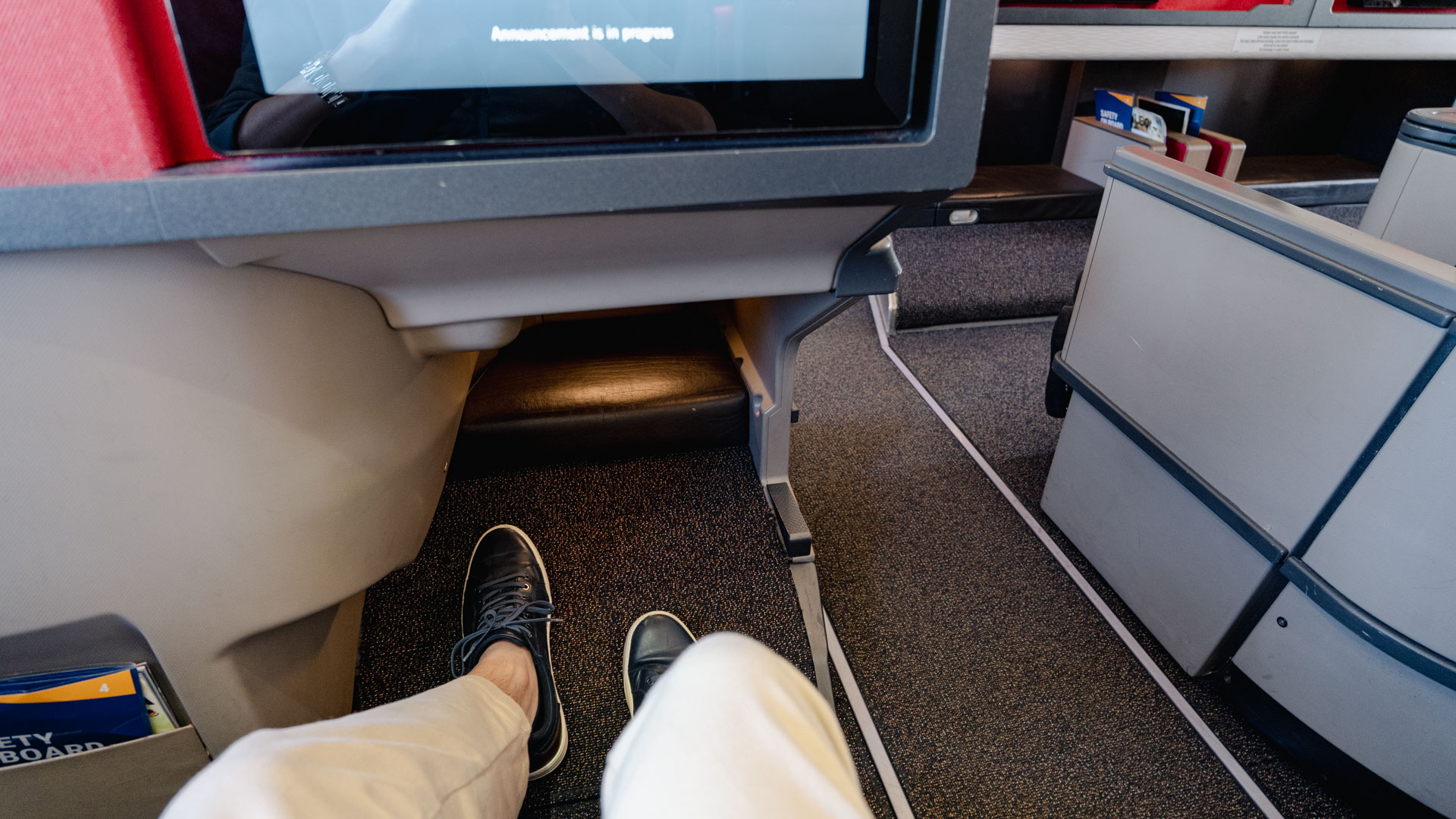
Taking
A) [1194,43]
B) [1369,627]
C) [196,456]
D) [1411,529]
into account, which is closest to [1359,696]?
[1369,627]

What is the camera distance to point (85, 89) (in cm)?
36

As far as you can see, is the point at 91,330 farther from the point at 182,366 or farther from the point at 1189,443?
the point at 1189,443

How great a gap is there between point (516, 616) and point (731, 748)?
1.93 ft

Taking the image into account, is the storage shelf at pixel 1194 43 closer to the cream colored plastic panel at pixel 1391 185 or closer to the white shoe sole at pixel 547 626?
the cream colored plastic panel at pixel 1391 185

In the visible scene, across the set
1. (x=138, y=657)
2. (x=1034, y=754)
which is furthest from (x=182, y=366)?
(x=1034, y=754)

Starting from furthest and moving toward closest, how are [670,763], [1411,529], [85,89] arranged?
[1411,529] < [670,763] < [85,89]

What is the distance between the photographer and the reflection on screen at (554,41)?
37 cm

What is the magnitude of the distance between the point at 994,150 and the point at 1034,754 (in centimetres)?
207

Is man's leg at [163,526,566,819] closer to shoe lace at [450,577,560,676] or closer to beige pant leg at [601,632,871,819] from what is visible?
shoe lace at [450,577,560,676]

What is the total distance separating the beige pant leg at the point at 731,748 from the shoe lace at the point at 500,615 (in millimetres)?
487

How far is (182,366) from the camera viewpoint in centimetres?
47

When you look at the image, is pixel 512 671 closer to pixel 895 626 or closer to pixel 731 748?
pixel 731 748

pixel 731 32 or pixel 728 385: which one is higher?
pixel 731 32

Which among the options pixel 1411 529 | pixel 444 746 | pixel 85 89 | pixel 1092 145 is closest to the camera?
pixel 85 89
